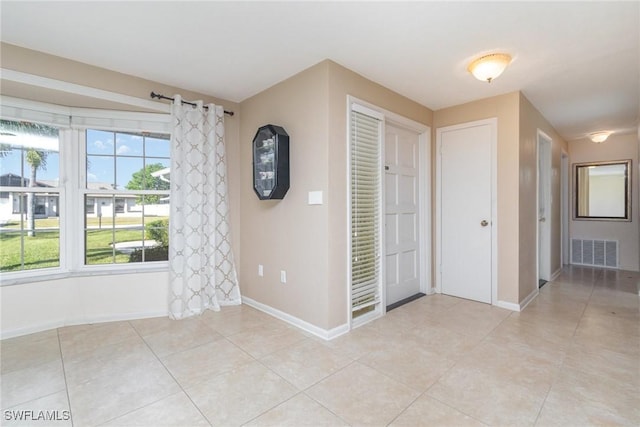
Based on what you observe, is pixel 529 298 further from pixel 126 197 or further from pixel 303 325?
pixel 126 197

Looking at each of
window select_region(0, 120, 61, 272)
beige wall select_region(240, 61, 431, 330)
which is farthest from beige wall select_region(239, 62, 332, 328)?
window select_region(0, 120, 61, 272)

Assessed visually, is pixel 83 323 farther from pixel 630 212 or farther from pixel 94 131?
pixel 630 212

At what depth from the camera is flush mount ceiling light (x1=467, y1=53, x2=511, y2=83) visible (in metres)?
2.52

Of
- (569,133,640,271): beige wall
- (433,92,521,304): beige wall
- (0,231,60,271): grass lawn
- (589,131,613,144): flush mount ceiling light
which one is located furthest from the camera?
(569,133,640,271): beige wall

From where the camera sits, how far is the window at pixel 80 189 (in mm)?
2777

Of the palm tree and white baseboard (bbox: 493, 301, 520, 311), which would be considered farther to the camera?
white baseboard (bbox: 493, 301, 520, 311)

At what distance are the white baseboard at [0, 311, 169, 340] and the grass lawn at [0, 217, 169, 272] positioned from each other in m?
0.54

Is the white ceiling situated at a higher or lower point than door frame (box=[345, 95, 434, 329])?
higher

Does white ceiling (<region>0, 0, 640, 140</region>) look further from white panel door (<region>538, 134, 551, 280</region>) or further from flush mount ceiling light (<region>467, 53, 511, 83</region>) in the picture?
white panel door (<region>538, 134, 551, 280</region>)

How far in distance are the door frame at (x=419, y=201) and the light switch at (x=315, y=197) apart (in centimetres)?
27

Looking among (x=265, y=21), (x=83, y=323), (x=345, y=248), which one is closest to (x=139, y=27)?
(x=265, y=21)

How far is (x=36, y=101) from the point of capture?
2740 millimetres

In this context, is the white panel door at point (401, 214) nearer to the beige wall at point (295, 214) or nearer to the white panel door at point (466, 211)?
the white panel door at point (466, 211)

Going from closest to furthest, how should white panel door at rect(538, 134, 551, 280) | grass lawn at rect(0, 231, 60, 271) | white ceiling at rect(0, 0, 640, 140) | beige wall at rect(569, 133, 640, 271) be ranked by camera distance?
white ceiling at rect(0, 0, 640, 140) < grass lawn at rect(0, 231, 60, 271) < white panel door at rect(538, 134, 551, 280) < beige wall at rect(569, 133, 640, 271)
